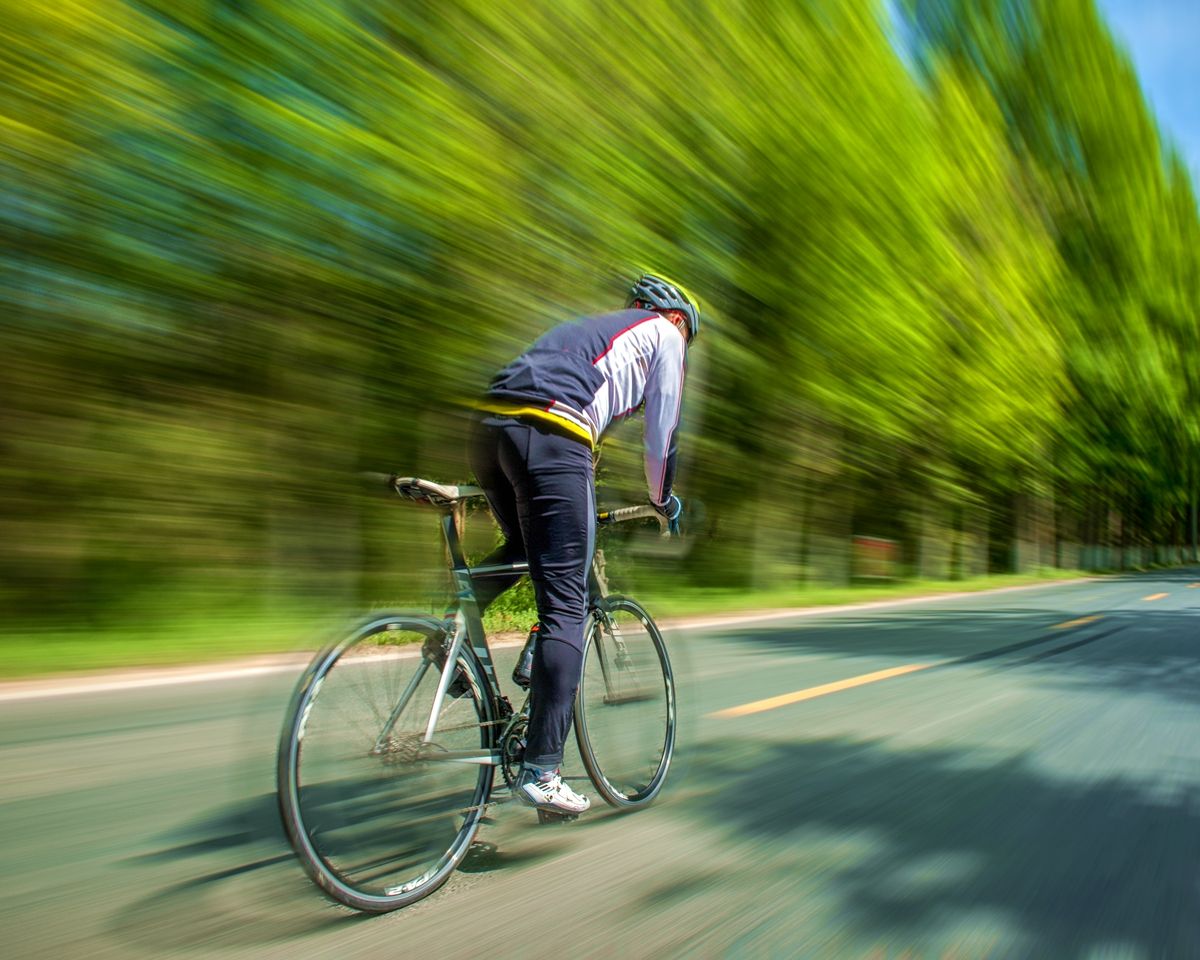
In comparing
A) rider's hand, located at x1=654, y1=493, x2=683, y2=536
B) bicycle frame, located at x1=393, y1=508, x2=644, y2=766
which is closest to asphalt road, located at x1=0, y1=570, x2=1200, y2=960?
bicycle frame, located at x1=393, y1=508, x2=644, y2=766

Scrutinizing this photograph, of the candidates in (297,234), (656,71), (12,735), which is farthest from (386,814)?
(656,71)

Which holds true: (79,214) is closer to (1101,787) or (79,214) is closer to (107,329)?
(107,329)

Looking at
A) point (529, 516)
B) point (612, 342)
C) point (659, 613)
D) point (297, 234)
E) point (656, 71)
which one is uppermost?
point (656, 71)

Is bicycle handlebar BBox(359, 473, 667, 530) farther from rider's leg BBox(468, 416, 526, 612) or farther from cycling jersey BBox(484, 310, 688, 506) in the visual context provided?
cycling jersey BBox(484, 310, 688, 506)

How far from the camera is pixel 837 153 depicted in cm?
1633

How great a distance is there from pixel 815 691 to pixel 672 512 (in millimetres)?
3272

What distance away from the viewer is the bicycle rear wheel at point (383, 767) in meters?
2.45

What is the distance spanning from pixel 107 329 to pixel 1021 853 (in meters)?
7.87

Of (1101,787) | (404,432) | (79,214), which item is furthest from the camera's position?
(404,432)

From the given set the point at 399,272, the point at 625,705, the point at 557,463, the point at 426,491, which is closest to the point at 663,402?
the point at 557,463

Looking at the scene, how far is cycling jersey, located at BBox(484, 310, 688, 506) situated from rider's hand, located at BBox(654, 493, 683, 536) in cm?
2

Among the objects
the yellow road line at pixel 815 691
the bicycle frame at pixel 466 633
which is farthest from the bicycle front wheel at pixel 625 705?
the yellow road line at pixel 815 691

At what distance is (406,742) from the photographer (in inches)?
107

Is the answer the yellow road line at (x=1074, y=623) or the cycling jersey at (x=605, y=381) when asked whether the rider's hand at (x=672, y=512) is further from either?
the yellow road line at (x=1074, y=623)
